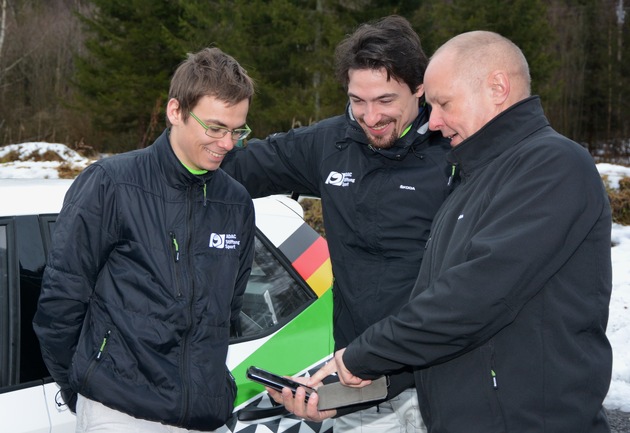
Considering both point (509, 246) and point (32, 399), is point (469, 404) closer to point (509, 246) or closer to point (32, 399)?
point (509, 246)

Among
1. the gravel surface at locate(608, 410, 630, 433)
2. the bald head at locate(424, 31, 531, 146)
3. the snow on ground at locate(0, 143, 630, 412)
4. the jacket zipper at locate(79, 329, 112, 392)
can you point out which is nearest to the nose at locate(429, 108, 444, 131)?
the bald head at locate(424, 31, 531, 146)

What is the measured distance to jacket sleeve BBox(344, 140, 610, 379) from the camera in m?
1.94

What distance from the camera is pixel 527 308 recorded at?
6.50 feet

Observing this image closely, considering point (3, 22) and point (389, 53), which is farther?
point (3, 22)

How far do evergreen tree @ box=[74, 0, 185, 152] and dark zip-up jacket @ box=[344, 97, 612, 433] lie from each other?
2467 centimetres

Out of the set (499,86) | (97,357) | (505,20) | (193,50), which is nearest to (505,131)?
(499,86)

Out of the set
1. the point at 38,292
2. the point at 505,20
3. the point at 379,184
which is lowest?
the point at 505,20

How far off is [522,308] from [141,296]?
1.06m

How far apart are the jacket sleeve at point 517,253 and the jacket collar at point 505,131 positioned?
0.42ft

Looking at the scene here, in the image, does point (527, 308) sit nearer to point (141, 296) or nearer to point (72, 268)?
point (141, 296)

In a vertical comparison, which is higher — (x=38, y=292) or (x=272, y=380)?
(x=38, y=292)

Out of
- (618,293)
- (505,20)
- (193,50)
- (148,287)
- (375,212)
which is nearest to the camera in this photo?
(148,287)

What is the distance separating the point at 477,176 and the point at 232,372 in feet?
3.69

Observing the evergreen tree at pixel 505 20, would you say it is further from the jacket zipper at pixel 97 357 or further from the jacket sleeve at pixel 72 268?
the jacket zipper at pixel 97 357
